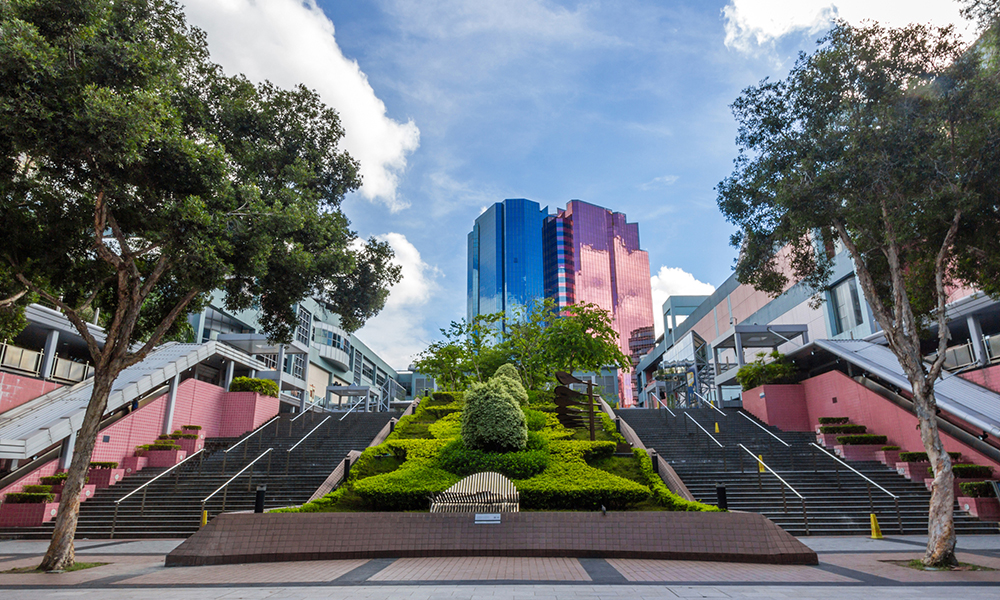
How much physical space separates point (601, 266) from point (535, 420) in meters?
111

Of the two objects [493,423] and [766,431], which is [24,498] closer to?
[493,423]

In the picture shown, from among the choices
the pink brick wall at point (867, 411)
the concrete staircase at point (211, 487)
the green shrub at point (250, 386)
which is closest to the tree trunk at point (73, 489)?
the concrete staircase at point (211, 487)

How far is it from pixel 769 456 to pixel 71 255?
1932 centimetres

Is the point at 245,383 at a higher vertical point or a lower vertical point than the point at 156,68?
lower

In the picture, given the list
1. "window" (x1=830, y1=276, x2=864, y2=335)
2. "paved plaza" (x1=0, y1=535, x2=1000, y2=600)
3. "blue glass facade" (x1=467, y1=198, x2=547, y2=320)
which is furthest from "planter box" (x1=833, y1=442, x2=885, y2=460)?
"blue glass facade" (x1=467, y1=198, x2=547, y2=320)

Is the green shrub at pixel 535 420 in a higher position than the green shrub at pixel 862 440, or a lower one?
higher

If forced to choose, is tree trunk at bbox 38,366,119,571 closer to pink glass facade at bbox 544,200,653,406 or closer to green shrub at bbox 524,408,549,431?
green shrub at bbox 524,408,549,431

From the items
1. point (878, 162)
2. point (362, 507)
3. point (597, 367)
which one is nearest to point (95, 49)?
point (362, 507)

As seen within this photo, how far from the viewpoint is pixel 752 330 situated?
2828 centimetres

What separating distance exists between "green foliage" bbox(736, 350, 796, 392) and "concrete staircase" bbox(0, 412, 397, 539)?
660 inches

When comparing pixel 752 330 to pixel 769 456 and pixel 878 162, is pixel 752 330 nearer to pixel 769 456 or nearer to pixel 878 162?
pixel 769 456

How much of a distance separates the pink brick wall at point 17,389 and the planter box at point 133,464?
3.84 metres

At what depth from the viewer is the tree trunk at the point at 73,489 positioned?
8.71 metres

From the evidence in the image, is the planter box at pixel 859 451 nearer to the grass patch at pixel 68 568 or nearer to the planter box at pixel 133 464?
the grass patch at pixel 68 568
